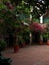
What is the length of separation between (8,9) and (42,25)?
777cm

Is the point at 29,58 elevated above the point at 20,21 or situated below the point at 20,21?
below

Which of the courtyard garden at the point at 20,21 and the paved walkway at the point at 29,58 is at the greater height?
the courtyard garden at the point at 20,21

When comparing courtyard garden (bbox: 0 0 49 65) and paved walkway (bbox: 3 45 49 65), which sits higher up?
courtyard garden (bbox: 0 0 49 65)

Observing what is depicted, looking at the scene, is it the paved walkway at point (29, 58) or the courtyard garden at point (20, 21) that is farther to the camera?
the paved walkway at point (29, 58)

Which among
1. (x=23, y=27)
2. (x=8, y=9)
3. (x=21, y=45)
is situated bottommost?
(x=21, y=45)

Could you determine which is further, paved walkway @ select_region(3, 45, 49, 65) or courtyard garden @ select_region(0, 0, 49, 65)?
paved walkway @ select_region(3, 45, 49, 65)

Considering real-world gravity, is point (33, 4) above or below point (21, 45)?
above

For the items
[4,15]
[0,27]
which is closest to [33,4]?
[4,15]

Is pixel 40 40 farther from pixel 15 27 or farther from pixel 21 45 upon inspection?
pixel 15 27

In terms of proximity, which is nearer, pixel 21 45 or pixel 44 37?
pixel 21 45

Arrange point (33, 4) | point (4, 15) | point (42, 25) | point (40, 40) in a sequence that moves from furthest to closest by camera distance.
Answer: point (40, 40)
point (42, 25)
point (4, 15)
point (33, 4)

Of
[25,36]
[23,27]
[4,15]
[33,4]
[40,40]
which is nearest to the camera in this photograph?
[33,4]

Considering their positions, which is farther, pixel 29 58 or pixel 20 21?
pixel 20 21

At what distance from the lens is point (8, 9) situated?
14508mm
